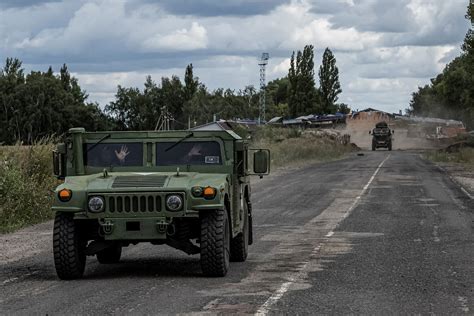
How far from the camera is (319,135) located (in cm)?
8662

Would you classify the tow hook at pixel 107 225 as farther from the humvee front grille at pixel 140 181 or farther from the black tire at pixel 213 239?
the black tire at pixel 213 239

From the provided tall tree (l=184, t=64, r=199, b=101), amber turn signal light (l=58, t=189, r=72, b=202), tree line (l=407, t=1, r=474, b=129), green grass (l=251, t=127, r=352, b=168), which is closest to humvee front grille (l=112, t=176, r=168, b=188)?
amber turn signal light (l=58, t=189, r=72, b=202)

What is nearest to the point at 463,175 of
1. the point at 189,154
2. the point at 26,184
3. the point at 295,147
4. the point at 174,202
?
the point at 295,147

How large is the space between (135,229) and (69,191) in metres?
0.89

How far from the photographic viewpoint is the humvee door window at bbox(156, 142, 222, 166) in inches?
482

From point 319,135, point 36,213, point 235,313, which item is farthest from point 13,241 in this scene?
point 319,135

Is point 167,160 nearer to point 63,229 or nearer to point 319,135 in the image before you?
point 63,229

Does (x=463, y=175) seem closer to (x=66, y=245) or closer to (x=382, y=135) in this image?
(x=66, y=245)

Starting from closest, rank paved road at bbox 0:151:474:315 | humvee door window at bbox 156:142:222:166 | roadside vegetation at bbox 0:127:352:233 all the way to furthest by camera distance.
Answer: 1. paved road at bbox 0:151:474:315
2. humvee door window at bbox 156:142:222:166
3. roadside vegetation at bbox 0:127:352:233

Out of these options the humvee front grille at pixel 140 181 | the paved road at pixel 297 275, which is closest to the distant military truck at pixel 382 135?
the paved road at pixel 297 275

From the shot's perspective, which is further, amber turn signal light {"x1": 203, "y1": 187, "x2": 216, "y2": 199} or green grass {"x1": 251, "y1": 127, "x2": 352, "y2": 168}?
green grass {"x1": 251, "y1": 127, "x2": 352, "y2": 168}

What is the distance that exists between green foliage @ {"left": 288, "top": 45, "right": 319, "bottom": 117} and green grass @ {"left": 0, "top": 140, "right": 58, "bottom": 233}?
99.0 m

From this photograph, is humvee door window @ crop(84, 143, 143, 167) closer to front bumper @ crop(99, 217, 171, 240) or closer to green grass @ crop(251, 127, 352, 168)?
front bumper @ crop(99, 217, 171, 240)

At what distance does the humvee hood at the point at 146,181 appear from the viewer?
Result: 1093cm
